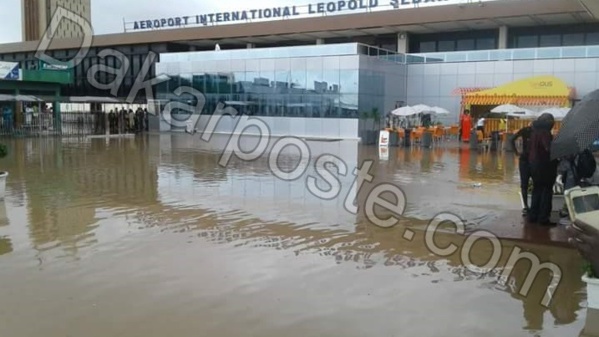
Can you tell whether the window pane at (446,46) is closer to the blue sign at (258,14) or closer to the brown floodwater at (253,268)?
the blue sign at (258,14)

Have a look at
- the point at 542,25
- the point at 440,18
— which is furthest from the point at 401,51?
the point at 542,25

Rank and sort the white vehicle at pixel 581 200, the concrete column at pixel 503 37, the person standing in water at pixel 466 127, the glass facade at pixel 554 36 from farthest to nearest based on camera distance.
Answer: the concrete column at pixel 503 37 < the glass facade at pixel 554 36 < the person standing in water at pixel 466 127 < the white vehicle at pixel 581 200

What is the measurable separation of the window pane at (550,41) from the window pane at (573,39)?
13.6 inches

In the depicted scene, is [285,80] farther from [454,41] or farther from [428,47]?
[454,41]

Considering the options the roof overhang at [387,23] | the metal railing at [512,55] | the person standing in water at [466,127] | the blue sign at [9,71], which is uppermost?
the roof overhang at [387,23]

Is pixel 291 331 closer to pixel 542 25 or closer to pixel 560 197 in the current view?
pixel 560 197

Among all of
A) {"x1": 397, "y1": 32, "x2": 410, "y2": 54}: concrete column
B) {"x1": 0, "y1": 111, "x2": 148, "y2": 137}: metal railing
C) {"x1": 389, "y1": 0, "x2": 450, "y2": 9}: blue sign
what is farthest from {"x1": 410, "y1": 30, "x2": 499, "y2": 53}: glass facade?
{"x1": 0, "y1": 111, "x2": 148, "y2": 137}: metal railing

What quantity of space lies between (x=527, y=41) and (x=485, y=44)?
2.71 meters

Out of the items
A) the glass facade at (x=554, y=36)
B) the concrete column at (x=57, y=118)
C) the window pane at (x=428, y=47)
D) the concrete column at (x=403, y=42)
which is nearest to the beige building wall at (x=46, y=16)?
the concrete column at (x=57, y=118)

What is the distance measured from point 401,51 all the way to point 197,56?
14.0 meters

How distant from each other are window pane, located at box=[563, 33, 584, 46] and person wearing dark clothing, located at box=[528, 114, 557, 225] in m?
31.6

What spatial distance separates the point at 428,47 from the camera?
41250mm

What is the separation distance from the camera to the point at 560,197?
30.2ft

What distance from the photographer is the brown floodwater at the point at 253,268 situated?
188 inches
